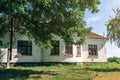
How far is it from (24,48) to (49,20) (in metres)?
13.8

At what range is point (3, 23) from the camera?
23531 millimetres

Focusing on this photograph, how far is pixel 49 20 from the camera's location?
2231 centimetres

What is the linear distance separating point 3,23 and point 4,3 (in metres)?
5.16

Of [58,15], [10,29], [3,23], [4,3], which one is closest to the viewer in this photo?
[4,3]

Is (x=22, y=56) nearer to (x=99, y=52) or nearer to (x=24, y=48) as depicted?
(x=24, y=48)

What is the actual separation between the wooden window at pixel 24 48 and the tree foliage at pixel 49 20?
10.8 metres

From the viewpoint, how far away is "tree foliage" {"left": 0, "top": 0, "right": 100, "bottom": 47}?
66.5 ft

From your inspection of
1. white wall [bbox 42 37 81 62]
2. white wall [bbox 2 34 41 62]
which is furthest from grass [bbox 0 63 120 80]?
white wall [bbox 42 37 81 62]

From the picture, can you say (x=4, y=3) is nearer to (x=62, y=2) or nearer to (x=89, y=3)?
(x=62, y=2)

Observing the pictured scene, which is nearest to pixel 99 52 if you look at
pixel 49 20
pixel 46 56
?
pixel 46 56

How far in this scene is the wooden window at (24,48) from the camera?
3509 cm

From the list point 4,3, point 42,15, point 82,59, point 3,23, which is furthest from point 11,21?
point 82,59

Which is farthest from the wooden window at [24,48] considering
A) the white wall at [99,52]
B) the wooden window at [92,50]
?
the wooden window at [92,50]

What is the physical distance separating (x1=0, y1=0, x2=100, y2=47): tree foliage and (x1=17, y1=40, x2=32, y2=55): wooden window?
10.8m
